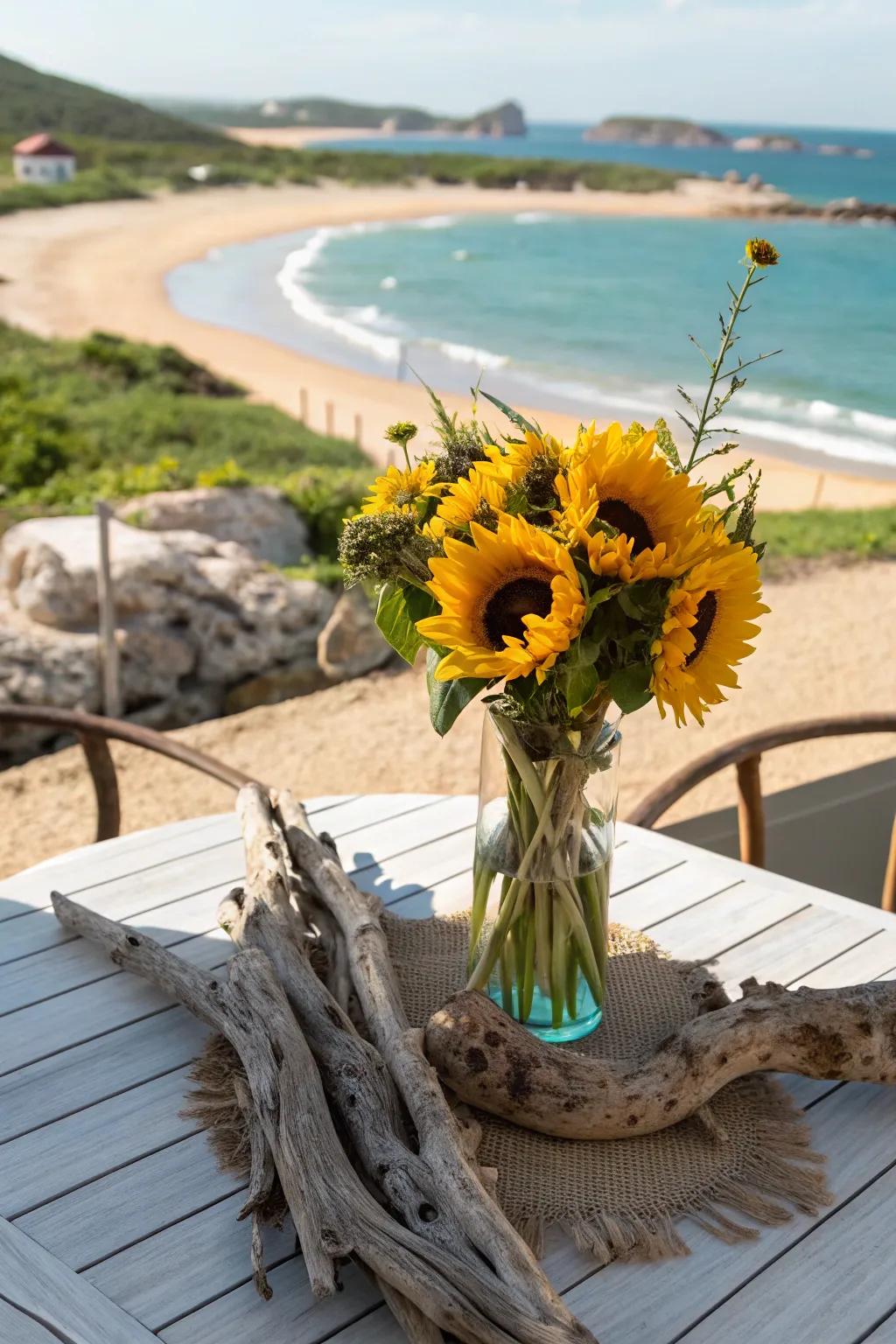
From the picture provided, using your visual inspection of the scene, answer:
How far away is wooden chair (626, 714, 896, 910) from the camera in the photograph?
2.29 meters

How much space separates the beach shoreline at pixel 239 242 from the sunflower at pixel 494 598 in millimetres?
9132

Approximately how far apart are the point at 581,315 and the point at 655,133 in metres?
107

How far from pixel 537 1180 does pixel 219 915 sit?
0.56 metres

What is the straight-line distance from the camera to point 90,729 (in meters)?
2.43

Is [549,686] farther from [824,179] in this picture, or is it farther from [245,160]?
[824,179]

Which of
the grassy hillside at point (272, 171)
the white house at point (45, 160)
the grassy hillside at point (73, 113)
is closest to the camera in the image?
the grassy hillside at point (272, 171)

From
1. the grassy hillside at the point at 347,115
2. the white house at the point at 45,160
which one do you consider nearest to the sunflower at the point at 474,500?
the white house at the point at 45,160

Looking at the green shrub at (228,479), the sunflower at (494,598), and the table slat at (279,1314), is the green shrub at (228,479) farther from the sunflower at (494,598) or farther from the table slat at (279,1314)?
the table slat at (279,1314)

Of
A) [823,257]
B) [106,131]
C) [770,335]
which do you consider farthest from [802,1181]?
[106,131]

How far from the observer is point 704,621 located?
117 centimetres

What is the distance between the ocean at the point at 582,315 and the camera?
17.9m

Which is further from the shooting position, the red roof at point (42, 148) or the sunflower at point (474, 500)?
the red roof at point (42, 148)

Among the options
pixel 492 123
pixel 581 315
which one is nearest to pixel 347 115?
pixel 492 123

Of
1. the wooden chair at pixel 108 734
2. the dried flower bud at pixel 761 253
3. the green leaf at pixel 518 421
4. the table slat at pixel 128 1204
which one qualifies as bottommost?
the wooden chair at pixel 108 734
